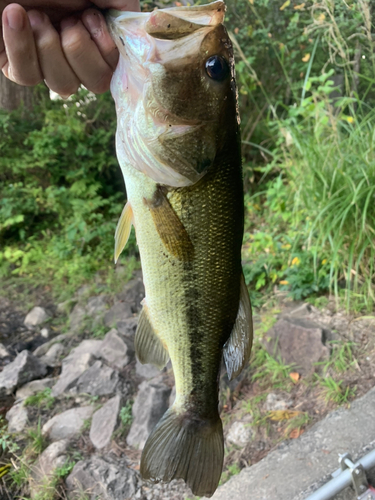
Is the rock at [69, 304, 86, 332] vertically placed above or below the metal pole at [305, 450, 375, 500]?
below

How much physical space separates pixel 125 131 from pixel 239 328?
76 cm

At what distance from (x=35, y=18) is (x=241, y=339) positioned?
125 cm

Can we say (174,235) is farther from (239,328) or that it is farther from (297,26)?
(297,26)

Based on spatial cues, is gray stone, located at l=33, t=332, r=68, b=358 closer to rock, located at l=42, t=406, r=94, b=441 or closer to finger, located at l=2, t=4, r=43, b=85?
rock, located at l=42, t=406, r=94, b=441

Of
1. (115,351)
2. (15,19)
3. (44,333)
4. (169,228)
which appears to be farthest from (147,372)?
(15,19)

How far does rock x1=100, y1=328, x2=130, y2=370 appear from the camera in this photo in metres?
3.41

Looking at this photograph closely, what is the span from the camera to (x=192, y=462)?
4.37ft

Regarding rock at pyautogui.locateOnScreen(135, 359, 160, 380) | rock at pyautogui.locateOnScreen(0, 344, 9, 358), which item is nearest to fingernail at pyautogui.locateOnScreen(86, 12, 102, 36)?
rock at pyautogui.locateOnScreen(135, 359, 160, 380)

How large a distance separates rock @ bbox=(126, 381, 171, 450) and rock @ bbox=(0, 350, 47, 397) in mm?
1156

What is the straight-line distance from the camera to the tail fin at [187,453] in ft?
4.29

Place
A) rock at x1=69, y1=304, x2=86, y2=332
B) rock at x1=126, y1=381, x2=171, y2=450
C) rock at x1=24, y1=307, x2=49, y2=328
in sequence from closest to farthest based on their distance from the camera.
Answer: rock at x1=126, y1=381, x2=171, y2=450 → rock at x1=69, y1=304, x2=86, y2=332 → rock at x1=24, y1=307, x2=49, y2=328

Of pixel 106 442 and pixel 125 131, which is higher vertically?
pixel 125 131

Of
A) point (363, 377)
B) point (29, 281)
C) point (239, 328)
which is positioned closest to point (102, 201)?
point (29, 281)

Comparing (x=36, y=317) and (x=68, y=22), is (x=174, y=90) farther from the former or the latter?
(x=36, y=317)
